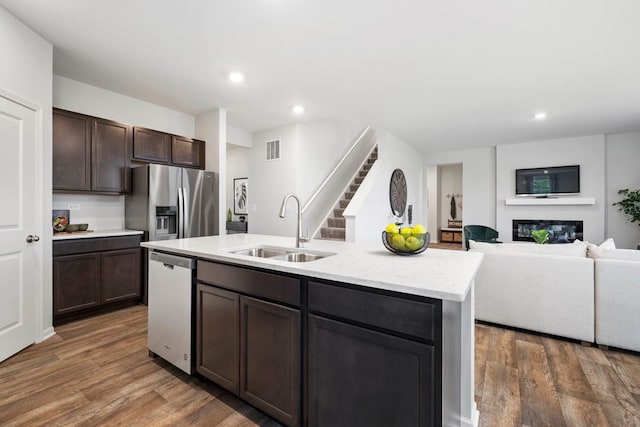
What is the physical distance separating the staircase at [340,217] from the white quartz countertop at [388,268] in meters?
3.14

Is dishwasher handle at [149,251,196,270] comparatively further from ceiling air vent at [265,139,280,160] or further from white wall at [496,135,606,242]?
white wall at [496,135,606,242]

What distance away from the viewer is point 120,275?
3.43 m

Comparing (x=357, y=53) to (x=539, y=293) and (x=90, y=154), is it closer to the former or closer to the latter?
(x=539, y=293)

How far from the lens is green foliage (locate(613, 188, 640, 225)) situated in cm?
545

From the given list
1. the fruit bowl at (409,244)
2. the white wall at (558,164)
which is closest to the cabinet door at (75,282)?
the fruit bowl at (409,244)

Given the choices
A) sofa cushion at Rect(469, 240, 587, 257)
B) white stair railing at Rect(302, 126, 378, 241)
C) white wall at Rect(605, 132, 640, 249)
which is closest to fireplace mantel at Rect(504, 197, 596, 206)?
white wall at Rect(605, 132, 640, 249)

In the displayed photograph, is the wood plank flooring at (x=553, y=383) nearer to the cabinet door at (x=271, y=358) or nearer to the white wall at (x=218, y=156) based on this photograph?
the cabinet door at (x=271, y=358)

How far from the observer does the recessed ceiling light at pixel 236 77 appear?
3191 millimetres

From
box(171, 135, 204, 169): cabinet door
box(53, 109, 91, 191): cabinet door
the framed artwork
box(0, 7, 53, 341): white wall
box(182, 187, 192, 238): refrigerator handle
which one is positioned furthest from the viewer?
the framed artwork

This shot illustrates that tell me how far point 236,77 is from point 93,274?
2566mm

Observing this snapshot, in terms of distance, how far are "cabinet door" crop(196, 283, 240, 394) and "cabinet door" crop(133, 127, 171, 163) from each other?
8.73ft

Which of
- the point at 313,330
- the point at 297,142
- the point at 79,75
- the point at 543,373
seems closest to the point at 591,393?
the point at 543,373

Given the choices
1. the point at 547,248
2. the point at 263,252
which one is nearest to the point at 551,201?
the point at 547,248

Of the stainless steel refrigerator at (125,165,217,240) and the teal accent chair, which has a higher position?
the stainless steel refrigerator at (125,165,217,240)
